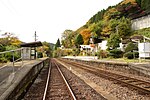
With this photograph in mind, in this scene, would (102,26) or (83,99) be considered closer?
(83,99)

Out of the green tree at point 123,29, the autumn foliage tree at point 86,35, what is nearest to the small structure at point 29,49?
the green tree at point 123,29

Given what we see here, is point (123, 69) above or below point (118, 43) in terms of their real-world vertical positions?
below

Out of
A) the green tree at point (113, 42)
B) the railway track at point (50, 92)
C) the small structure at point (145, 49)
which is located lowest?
the railway track at point (50, 92)

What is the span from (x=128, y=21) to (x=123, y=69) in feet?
181

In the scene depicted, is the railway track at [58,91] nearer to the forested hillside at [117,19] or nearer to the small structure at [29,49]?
the small structure at [29,49]

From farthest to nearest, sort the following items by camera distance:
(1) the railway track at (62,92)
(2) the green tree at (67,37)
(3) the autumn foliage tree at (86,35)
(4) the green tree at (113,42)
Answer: (2) the green tree at (67,37) → (3) the autumn foliage tree at (86,35) → (4) the green tree at (113,42) → (1) the railway track at (62,92)

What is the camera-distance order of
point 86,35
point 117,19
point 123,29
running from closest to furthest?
1. point 123,29
2. point 117,19
3. point 86,35

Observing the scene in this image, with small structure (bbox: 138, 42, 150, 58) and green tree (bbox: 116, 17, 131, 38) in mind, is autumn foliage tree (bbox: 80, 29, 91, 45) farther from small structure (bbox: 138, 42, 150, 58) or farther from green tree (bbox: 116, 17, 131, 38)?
small structure (bbox: 138, 42, 150, 58)

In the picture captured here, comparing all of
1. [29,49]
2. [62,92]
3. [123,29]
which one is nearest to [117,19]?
[123,29]

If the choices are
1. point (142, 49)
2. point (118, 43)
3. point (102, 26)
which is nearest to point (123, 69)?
point (142, 49)

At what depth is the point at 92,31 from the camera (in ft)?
315

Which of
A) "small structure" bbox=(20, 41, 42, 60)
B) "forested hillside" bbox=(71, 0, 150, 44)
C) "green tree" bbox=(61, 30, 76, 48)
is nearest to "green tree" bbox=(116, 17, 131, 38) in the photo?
"forested hillside" bbox=(71, 0, 150, 44)

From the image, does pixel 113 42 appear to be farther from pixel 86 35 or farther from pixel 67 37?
pixel 67 37

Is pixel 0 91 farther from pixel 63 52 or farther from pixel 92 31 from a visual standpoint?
pixel 63 52
